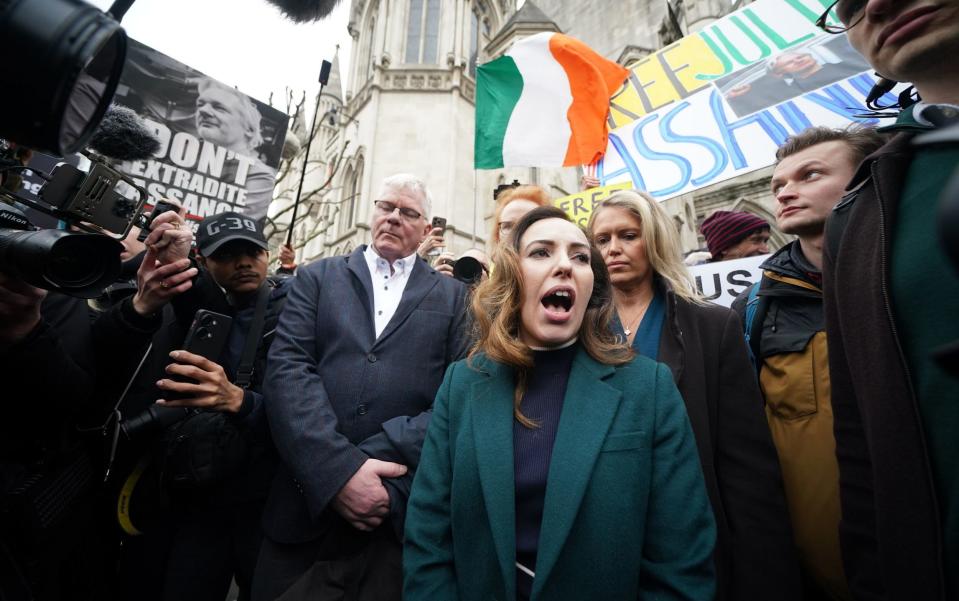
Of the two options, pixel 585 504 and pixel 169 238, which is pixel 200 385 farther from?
pixel 585 504

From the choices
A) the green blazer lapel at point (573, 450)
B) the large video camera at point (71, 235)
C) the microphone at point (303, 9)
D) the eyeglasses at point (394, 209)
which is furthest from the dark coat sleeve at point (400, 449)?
the microphone at point (303, 9)

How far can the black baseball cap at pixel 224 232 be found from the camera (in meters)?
2.43

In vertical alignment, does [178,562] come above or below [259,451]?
below

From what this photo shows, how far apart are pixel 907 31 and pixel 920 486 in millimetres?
1067

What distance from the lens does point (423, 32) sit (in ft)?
56.4

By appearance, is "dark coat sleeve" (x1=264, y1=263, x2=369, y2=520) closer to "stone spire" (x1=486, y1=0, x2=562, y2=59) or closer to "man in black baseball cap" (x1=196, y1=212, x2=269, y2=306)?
"man in black baseball cap" (x1=196, y1=212, x2=269, y2=306)

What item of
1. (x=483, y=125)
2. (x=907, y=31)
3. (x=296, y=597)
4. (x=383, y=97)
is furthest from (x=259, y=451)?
(x=383, y=97)

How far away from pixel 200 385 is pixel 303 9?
→ 1840 mm

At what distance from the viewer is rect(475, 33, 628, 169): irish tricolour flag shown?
4.60 m

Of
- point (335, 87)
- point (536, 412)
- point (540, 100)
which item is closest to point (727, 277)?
point (536, 412)

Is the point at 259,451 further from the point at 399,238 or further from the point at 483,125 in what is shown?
the point at 483,125

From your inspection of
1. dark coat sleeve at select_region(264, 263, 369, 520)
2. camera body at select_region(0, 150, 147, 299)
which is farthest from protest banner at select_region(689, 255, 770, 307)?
camera body at select_region(0, 150, 147, 299)

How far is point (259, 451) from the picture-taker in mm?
2064

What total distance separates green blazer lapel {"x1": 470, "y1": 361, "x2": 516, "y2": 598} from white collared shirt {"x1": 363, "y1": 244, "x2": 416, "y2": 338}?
2.51ft
